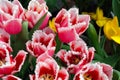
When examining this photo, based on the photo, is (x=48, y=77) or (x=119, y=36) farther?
(x=119, y=36)

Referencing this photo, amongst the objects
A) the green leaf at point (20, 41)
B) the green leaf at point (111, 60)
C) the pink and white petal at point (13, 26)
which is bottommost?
the green leaf at point (111, 60)

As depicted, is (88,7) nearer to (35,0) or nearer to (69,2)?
(69,2)

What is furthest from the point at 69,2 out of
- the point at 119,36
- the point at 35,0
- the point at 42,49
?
the point at 42,49

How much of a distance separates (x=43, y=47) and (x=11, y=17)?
102 mm

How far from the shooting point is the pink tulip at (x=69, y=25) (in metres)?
0.76

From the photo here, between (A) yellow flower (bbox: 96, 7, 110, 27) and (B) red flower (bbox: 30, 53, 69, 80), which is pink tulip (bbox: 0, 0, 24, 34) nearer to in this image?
(B) red flower (bbox: 30, 53, 69, 80)

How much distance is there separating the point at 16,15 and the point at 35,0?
0.24 ft

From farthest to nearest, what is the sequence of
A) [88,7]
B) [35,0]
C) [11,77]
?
[88,7], [35,0], [11,77]

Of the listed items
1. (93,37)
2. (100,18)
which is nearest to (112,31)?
(93,37)

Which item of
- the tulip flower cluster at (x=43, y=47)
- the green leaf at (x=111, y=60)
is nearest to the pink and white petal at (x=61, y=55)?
the tulip flower cluster at (x=43, y=47)

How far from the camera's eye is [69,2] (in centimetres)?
147

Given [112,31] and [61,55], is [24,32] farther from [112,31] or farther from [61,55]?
[112,31]

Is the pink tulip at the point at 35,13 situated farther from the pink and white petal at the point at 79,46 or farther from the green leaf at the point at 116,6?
the green leaf at the point at 116,6

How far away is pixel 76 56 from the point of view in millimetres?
761
